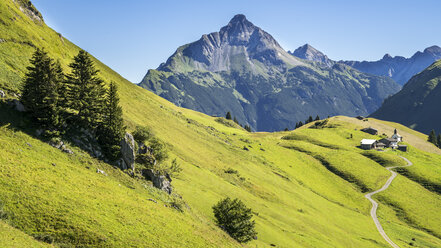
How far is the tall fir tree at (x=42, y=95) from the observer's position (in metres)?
38.8

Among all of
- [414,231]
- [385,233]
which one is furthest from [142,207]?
[414,231]

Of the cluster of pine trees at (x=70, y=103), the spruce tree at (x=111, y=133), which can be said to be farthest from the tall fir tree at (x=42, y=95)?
the spruce tree at (x=111, y=133)

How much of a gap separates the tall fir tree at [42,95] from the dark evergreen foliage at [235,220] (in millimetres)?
27233

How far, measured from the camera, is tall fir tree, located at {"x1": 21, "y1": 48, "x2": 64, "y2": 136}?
3875cm

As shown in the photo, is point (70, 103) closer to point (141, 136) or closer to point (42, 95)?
point (42, 95)

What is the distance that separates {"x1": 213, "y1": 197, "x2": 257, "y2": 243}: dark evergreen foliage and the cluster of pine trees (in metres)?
18.9

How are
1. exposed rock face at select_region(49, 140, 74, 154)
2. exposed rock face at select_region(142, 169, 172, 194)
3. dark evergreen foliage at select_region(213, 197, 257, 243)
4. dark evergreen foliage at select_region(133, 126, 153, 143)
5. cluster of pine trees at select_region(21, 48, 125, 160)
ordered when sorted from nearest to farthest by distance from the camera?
cluster of pine trees at select_region(21, 48, 125, 160), exposed rock face at select_region(49, 140, 74, 154), dark evergreen foliage at select_region(213, 197, 257, 243), exposed rock face at select_region(142, 169, 172, 194), dark evergreen foliage at select_region(133, 126, 153, 143)

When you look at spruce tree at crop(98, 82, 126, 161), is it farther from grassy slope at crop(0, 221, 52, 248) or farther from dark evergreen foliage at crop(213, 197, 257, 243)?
grassy slope at crop(0, 221, 52, 248)

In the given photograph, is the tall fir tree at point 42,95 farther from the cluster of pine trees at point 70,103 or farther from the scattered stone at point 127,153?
the scattered stone at point 127,153

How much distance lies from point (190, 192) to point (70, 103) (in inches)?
1036

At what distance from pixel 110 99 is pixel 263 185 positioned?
167 ft

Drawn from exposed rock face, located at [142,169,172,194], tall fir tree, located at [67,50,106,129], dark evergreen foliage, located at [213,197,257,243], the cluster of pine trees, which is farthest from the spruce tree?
dark evergreen foliage, located at [213,197,257,243]

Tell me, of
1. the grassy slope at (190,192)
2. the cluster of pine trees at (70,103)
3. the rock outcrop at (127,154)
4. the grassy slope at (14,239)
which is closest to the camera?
the grassy slope at (14,239)

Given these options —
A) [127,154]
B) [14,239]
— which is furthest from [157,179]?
[14,239]
